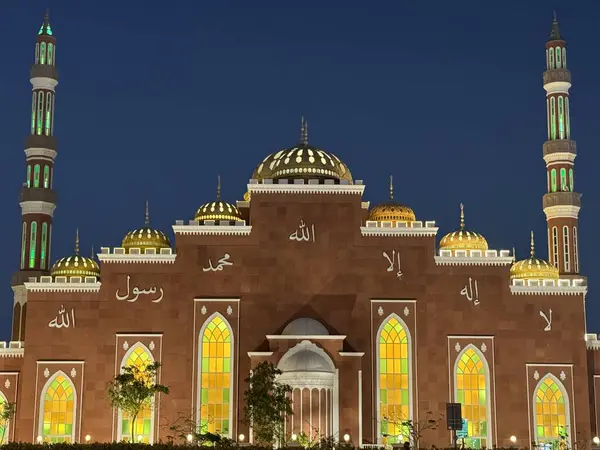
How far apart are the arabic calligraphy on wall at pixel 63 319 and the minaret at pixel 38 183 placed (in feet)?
20.8

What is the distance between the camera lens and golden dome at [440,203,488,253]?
42.0 meters

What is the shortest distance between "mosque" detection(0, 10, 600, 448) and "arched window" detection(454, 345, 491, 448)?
55mm

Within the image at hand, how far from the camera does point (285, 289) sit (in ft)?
129

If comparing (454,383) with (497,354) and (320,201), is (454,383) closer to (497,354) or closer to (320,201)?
(497,354)

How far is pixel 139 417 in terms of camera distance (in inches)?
1521

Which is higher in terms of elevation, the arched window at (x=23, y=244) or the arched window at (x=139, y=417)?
the arched window at (x=23, y=244)

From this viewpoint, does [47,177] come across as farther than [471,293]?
Yes

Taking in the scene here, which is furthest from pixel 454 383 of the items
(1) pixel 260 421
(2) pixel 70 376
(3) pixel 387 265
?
(2) pixel 70 376

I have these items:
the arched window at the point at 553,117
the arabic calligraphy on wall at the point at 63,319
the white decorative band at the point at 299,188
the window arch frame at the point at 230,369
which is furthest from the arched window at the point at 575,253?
the arabic calligraphy on wall at the point at 63,319

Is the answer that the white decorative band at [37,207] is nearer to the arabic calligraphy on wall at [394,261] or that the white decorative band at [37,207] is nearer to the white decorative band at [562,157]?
the arabic calligraphy on wall at [394,261]

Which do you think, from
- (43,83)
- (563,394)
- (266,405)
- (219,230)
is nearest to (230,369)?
(266,405)

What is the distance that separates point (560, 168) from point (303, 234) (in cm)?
1426

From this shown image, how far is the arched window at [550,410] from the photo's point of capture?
3878 centimetres

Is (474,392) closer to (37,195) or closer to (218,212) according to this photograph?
(218,212)
